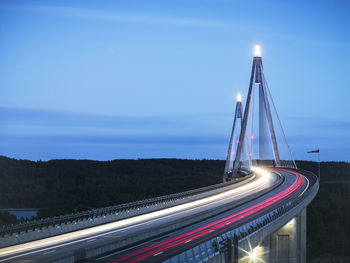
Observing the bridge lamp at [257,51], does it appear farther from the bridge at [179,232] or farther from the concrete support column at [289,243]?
the concrete support column at [289,243]

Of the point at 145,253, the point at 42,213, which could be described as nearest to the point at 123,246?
the point at 145,253

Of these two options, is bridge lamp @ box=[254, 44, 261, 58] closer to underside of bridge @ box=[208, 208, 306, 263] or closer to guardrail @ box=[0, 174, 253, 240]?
guardrail @ box=[0, 174, 253, 240]

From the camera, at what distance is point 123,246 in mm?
31250

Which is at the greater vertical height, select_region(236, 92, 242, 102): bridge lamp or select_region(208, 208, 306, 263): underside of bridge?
select_region(236, 92, 242, 102): bridge lamp

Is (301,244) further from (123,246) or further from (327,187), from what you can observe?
(327,187)

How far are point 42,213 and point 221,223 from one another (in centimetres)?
6634

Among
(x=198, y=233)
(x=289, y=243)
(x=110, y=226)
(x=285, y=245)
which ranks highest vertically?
(x=198, y=233)

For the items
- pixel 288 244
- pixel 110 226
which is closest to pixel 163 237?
pixel 110 226

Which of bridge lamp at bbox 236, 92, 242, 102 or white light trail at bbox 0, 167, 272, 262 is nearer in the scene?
white light trail at bbox 0, 167, 272, 262

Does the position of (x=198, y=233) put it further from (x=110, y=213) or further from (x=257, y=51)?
(x=257, y=51)

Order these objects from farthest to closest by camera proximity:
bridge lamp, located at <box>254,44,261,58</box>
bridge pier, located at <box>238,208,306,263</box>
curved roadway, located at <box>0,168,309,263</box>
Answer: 1. bridge lamp, located at <box>254,44,261,58</box>
2. bridge pier, located at <box>238,208,306,263</box>
3. curved roadway, located at <box>0,168,309,263</box>

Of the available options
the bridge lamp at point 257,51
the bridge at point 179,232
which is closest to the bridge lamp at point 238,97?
the bridge lamp at point 257,51

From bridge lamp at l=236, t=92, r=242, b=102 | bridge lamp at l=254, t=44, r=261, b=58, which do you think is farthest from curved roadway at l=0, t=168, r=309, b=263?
bridge lamp at l=236, t=92, r=242, b=102

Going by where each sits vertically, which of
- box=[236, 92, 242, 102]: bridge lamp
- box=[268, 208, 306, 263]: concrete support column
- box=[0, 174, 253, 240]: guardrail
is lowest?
box=[268, 208, 306, 263]: concrete support column
